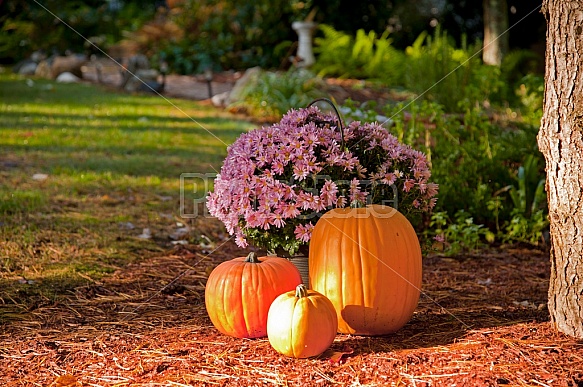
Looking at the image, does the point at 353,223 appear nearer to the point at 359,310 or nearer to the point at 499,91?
the point at 359,310

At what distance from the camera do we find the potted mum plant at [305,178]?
10.3 feet

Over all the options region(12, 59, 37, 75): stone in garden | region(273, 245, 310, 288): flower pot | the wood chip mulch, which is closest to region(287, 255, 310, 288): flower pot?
region(273, 245, 310, 288): flower pot

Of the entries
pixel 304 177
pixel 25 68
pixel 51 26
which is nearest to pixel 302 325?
pixel 304 177

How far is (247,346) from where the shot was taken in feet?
9.48

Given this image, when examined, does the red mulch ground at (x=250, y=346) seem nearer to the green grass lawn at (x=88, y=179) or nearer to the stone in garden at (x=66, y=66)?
the green grass lawn at (x=88, y=179)

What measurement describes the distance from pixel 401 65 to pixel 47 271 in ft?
28.1

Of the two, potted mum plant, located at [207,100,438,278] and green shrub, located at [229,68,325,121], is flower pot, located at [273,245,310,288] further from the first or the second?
green shrub, located at [229,68,325,121]

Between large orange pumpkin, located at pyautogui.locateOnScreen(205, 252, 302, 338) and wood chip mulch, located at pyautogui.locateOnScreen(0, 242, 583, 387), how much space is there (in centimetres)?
7

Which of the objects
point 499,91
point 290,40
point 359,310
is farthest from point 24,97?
point 359,310

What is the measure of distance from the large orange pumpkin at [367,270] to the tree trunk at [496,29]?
9047mm

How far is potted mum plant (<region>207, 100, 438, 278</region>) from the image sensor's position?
3146 millimetres

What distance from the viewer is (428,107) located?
220 inches

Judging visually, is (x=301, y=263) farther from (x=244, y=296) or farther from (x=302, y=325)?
(x=302, y=325)

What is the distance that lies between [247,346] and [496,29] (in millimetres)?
9810
